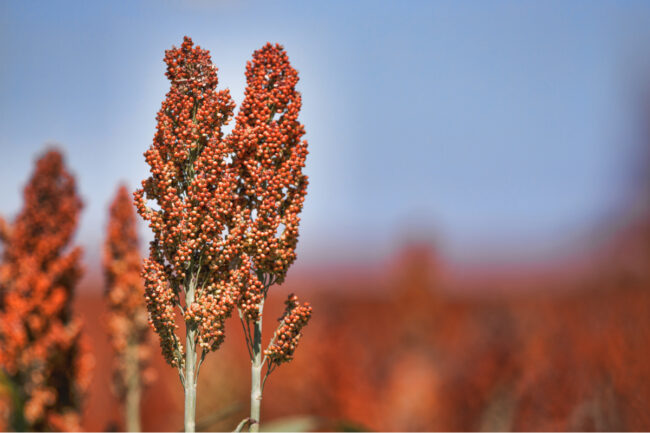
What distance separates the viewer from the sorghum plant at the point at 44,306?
9.41 m

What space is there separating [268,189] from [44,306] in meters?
7.46

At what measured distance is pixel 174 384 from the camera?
15672 millimetres

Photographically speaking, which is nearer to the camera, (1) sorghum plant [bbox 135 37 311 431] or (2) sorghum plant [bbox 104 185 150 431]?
(1) sorghum plant [bbox 135 37 311 431]

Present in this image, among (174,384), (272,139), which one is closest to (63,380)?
(174,384)

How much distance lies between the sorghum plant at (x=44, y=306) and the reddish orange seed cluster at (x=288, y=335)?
7107 mm

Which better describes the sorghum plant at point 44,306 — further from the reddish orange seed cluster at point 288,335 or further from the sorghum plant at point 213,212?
the reddish orange seed cluster at point 288,335

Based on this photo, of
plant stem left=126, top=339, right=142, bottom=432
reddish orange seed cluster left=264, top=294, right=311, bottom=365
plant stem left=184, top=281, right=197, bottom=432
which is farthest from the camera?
plant stem left=126, top=339, right=142, bottom=432

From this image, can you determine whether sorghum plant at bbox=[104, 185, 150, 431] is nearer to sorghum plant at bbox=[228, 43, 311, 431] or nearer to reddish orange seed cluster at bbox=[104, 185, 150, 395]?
reddish orange seed cluster at bbox=[104, 185, 150, 395]

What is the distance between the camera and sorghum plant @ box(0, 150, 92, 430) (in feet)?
30.9

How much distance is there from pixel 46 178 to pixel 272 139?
7826 mm

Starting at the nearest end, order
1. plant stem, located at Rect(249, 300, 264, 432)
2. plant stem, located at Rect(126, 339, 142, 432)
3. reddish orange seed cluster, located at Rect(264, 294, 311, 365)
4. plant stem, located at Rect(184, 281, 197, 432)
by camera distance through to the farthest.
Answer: plant stem, located at Rect(184, 281, 197, 432), plant stem, located at Rect(249, 300, 264, 432), reddish orange seed cluster, located at Rect(264, 294, 311, 365), plant stem, located at Rect(126, 339, 142, 432)

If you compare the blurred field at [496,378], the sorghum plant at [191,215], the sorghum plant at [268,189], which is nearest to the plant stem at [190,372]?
the sorghum plant at [191,215]

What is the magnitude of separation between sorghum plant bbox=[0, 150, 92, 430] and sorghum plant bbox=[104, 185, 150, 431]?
635 mm

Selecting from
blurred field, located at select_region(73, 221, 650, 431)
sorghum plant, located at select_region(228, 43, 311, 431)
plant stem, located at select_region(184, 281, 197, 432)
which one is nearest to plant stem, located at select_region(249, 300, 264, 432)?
sorghum plant, located at select_region(228, 43, 311, 431)
